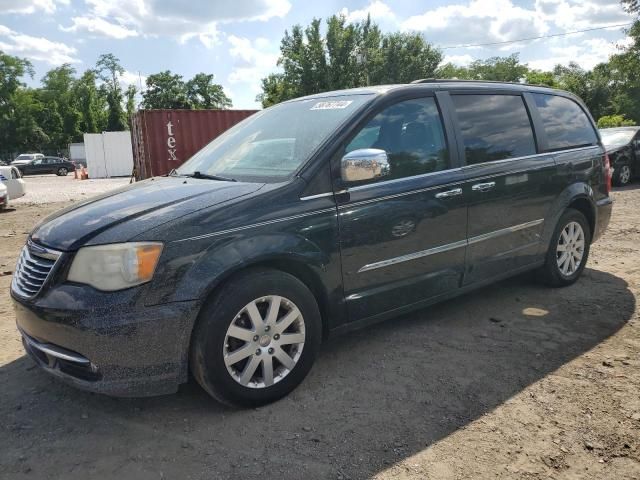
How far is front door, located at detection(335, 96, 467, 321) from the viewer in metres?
3.27

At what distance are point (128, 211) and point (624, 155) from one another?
1375 cm

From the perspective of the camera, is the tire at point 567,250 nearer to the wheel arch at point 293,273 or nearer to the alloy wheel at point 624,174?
the wheel arch at point 293,273

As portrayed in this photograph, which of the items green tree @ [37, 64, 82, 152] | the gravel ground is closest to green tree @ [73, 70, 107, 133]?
green tree @ [37, 64, 82, 152]

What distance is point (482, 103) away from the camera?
4148mm

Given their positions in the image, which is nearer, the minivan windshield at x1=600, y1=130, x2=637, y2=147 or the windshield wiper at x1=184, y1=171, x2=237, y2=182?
the windshield wiper at x1=184, y1=171, x2=237, y2=182

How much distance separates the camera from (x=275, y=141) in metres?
3.63

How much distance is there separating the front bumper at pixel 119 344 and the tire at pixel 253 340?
0.11 m

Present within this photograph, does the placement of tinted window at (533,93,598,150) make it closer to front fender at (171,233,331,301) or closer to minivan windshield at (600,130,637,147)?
front fender at (171,233,331,301)

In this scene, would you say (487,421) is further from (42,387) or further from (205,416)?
(42,387)

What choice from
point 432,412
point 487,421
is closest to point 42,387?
point 432,412

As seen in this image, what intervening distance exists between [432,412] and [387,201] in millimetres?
1322

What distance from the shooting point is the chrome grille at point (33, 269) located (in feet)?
8.99

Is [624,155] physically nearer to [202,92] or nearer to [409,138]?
[409,138]

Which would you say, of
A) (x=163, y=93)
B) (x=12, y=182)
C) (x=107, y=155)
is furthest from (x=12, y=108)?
(x=12, y=182)
